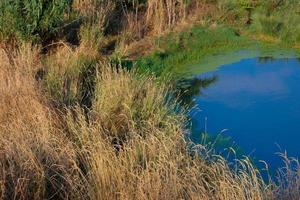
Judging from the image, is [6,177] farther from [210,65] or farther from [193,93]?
[210,65]

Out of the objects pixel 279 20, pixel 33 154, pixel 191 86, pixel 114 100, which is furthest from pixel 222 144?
pixel 279 20

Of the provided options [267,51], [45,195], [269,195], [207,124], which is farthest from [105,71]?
[267,51]

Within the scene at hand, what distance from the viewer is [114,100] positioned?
5.18 meters

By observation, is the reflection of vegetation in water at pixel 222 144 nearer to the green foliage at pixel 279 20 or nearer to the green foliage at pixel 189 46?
the green foliage at pixel 189 46

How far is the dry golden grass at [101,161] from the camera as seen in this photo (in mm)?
3449

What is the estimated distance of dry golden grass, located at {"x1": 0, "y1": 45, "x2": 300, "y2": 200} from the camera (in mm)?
3449

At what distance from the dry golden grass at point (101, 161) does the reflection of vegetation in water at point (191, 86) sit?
184 cm

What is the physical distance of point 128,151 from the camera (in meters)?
4.01

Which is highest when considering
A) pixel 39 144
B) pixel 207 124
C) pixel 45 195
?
pixel 39 144

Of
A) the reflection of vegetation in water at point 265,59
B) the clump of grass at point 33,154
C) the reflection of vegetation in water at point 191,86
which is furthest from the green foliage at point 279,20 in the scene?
the clump of grass at point 33,154

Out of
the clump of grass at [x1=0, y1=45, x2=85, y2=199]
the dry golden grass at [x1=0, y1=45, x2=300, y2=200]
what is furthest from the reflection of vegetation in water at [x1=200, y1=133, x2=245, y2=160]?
the clump of grass at [x1=0, y1=45, x2=85, y2=199]

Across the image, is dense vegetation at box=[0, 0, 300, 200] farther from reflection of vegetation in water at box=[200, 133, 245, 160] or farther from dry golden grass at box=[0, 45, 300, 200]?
reflection of vegetation in water at box=[200, 133, 245, 160]

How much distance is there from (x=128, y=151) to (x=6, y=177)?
3.09 feet

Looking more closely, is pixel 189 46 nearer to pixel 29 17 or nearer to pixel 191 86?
pixel 191 86
